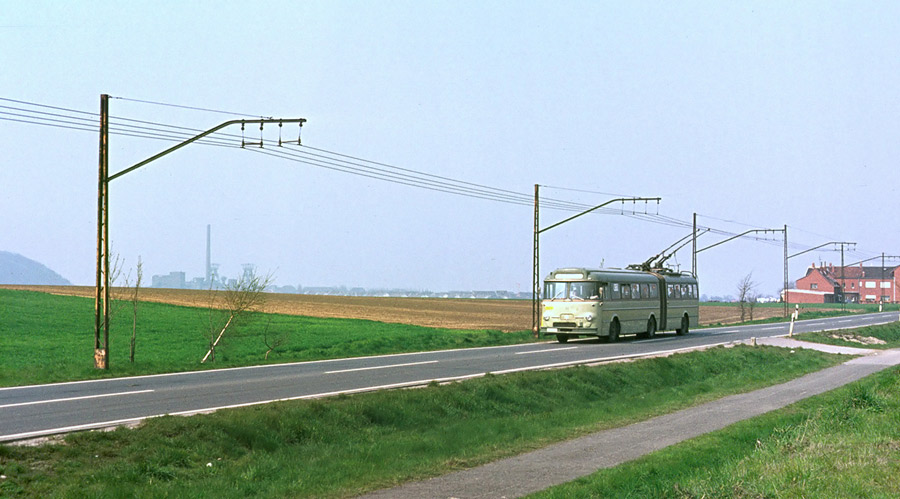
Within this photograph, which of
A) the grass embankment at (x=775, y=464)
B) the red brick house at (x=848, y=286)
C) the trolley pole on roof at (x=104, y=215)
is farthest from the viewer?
the red brick house at (x=848, y=286)

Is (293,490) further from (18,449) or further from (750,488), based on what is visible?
(750,488)

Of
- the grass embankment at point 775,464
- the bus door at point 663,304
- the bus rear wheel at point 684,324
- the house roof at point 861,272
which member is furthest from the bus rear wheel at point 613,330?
the house roof at point 861,272

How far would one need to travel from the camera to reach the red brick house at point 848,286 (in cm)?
18250

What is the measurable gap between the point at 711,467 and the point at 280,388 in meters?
10.2

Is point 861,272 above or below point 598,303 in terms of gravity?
above

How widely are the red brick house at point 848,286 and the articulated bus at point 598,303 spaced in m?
152

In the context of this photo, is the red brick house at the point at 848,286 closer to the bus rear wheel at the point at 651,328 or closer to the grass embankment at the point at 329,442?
the bus rear wheel at the point at 651,328

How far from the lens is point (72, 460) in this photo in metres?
10.9

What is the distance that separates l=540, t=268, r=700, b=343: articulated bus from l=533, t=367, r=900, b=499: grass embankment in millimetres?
21794

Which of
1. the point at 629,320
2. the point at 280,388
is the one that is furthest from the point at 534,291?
the point at 280,388

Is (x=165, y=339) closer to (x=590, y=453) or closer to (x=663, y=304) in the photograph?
(x=663, y=304)

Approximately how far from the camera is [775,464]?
1069cm

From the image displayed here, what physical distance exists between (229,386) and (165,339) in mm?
31714

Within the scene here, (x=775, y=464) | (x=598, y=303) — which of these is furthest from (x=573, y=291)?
(x=775, y=464)
